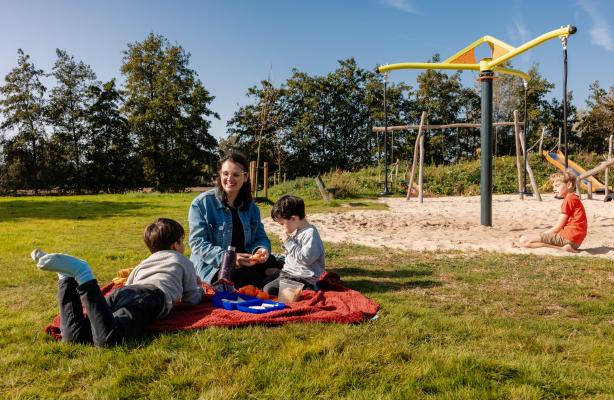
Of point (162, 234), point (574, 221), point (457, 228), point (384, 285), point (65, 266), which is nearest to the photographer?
point (65, 266)

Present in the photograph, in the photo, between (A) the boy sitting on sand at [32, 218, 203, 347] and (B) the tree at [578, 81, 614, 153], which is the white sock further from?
(B) the tree at [578, 81, 614, 153]

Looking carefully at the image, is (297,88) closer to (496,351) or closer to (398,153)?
(398,153)

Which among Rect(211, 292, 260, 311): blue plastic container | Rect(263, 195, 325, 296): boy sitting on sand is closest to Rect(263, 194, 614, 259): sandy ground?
Rect(263, 195, 325, 296): boy sitting on sand

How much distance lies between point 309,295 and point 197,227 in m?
1.31

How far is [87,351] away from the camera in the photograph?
2.92 m

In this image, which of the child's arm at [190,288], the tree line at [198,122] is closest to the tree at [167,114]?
the tree line at [198,122]

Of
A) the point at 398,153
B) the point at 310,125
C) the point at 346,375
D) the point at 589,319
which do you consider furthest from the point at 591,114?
the point at 346,375

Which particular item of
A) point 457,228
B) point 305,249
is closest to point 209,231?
point 305,249

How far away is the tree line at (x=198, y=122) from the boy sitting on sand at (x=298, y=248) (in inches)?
1170

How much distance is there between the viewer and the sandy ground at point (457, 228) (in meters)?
7.59

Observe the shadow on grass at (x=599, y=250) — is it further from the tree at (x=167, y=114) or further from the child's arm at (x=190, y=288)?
the tree at (x=167, y=114)

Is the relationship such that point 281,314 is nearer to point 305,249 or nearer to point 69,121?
point 305,249

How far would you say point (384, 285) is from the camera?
5055 millimetres

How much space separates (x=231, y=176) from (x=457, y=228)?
604 centimetres
